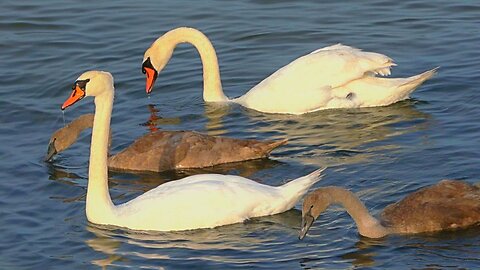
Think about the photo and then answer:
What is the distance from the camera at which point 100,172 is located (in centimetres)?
1220

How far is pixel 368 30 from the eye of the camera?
1883cm

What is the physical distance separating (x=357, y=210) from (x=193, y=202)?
4.66ft

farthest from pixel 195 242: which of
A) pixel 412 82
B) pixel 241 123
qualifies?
pixel 412 82

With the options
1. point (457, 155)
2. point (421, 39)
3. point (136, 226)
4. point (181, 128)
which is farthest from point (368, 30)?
point (136, 226)

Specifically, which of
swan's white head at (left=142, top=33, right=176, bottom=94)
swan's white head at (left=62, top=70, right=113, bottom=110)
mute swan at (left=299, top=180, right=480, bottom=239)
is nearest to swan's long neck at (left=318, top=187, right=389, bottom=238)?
mute swan at (left=299, top=180, right=480, bottom=239)

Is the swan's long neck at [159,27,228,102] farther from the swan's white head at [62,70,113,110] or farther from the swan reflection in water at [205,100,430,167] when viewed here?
the swan's white head at [62,70,113,110]

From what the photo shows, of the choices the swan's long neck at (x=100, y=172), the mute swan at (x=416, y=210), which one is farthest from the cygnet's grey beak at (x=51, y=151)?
the mute swan at (x=416, y=210)

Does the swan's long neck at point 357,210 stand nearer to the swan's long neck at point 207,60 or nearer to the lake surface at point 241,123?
the lake surface at point 241,123

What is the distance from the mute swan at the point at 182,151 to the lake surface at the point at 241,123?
0.37 ft

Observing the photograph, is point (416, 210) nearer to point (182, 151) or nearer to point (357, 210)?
point (357, 210)

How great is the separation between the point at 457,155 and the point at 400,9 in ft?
23.0

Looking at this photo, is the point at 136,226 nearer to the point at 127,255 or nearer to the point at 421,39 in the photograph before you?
the point at 127,255

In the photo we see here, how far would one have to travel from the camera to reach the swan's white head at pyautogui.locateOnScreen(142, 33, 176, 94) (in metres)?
16.8

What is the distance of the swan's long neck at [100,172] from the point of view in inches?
474
